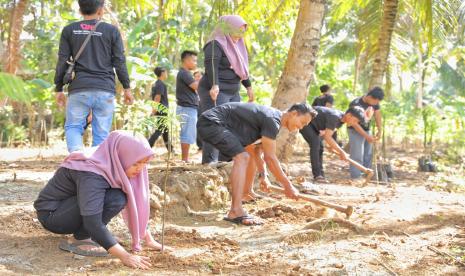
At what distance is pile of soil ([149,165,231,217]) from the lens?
17.8ft

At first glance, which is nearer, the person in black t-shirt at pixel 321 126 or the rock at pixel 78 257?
the rock at pixel 78 257

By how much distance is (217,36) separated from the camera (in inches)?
245

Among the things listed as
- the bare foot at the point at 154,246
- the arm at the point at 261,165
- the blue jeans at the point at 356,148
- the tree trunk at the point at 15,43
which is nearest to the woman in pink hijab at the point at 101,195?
the bare foot at the point at 154,246

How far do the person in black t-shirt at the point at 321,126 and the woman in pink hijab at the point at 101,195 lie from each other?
418cm

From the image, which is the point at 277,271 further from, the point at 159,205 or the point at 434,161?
the point at 434,161

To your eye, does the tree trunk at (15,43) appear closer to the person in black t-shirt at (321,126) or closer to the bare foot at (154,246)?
the person in black t-shirt at (321,126)

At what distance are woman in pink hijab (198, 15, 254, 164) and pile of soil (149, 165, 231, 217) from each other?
27.9 inches

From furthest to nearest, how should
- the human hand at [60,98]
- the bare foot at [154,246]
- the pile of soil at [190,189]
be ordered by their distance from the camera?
the pile of soil at [190,189] → the human hand at [60,98] → the bare foot at [154,246]

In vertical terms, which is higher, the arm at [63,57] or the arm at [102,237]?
the arm at [63,57]

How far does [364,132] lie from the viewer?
840cm

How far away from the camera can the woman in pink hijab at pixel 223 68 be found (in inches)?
241

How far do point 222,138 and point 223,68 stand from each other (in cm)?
145

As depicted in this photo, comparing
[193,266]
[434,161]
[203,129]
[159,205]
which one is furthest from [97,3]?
[434,161]

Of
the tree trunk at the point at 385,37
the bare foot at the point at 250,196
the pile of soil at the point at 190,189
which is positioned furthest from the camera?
the tree trunk at the point at 385,37
